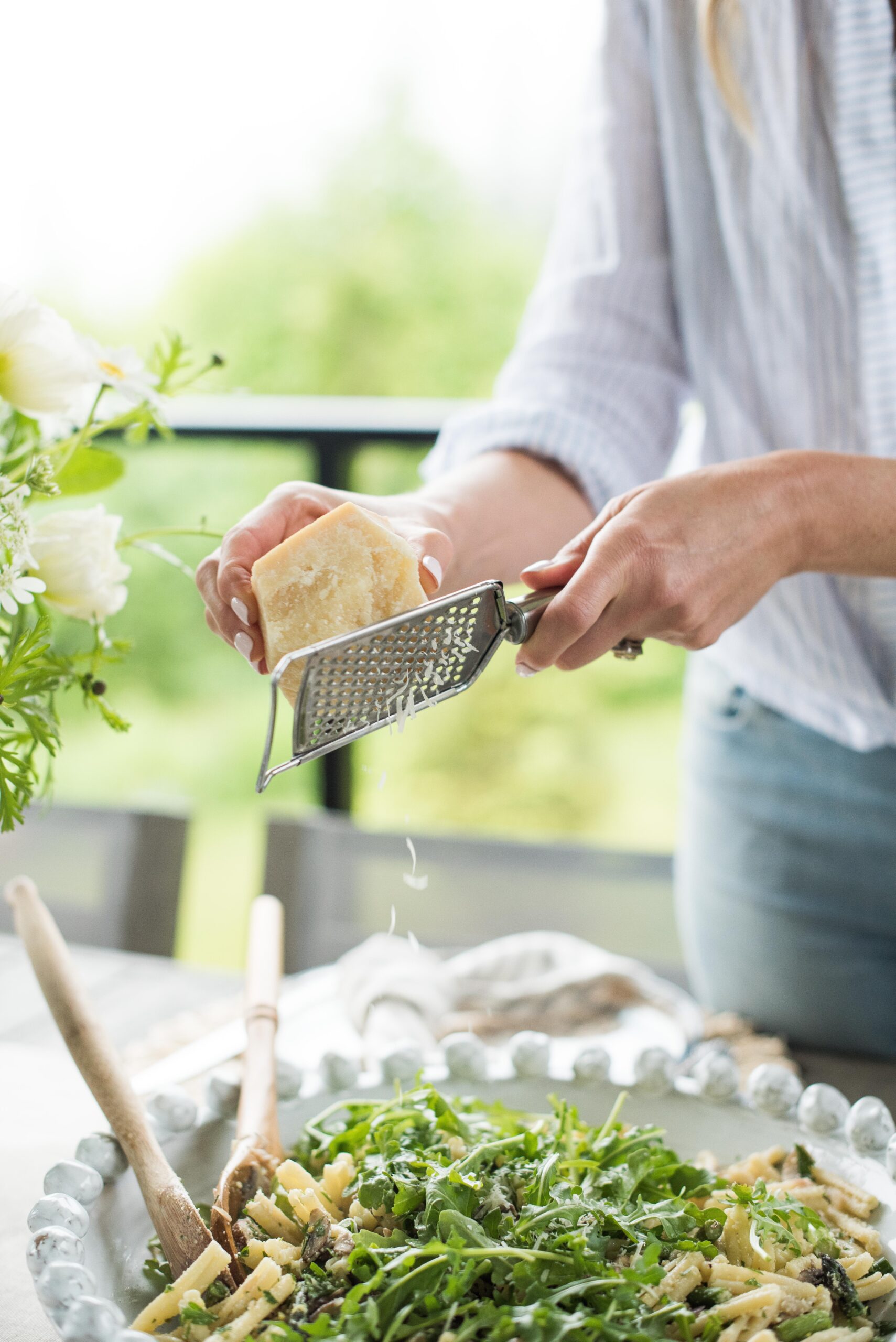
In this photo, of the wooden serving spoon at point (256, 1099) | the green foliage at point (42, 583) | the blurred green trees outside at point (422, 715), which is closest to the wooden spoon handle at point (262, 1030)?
the wooden serving spoon at point (256, 1099)

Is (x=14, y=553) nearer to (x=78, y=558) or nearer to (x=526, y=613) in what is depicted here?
(x=78, y=558)

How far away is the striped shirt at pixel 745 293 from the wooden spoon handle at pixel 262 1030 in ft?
1.62

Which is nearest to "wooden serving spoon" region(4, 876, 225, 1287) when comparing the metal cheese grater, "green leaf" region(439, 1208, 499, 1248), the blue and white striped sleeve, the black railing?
"green leaf" region(439, 1208, 499, 1248)

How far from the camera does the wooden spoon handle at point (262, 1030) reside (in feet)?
2.54

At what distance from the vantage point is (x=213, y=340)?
8359 mm

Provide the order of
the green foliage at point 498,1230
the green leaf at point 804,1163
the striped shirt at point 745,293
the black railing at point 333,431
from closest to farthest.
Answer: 1. the green foliage at point 498,1230
2. the green leaf at point 804,1163
3. the striped shirt at point 745,293
4. the black railing at point 333,431

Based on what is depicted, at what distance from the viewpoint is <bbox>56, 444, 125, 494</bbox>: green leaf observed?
776mm

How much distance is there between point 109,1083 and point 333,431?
1785 millimetres

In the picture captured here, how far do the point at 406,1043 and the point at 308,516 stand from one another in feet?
1.57

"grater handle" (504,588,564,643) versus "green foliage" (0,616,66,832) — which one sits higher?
"grater handle" (504,588,564,643)

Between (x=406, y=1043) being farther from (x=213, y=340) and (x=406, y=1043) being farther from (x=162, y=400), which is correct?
(x=213, y=340)

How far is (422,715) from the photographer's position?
22.0 feet

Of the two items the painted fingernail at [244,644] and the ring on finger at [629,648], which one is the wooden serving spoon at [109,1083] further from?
the ring on finger at [629,648]

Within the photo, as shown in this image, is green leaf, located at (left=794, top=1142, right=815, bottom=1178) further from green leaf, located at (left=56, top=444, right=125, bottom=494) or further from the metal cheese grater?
green leaf, located at (left=56, top=444, right=125, bottom=494)
